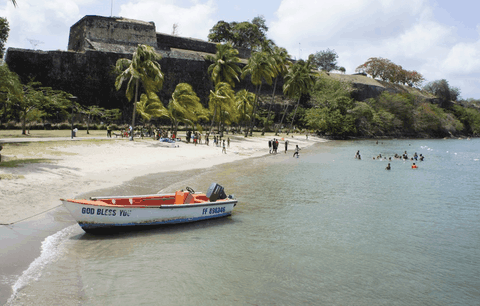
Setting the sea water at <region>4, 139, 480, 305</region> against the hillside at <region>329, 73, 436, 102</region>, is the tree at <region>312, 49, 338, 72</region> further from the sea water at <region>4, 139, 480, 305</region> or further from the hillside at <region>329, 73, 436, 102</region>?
the sea water at <region>4, 139, 480, 305</region>

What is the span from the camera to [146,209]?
1202cm

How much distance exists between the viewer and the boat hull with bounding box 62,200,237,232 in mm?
10913

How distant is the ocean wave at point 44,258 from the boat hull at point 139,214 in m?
0.69

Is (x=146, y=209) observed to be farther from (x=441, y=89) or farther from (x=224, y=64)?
(x=441, y=89)

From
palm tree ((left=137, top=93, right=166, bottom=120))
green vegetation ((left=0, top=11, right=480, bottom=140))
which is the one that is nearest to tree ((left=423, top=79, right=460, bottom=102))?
green vegetation ((left=0, top=11, right=480, bottom=140))

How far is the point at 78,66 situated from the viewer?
4959 cm

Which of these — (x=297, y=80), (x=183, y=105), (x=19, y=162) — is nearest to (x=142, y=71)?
(x=183, y=105)

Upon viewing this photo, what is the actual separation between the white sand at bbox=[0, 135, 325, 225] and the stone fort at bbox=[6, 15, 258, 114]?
21511 millimetres

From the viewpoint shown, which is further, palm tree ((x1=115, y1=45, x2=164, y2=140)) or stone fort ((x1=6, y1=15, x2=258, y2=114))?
stone fort ((x1=6, y1=15, x2=258, y2=114))

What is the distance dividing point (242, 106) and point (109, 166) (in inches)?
1438

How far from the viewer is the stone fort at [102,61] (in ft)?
154

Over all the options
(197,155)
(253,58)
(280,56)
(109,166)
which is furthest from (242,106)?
(109,166)

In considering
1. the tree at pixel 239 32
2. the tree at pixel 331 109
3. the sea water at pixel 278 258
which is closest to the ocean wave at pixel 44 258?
the sea water at pixel 278 258

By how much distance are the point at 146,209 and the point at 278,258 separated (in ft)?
15.3
